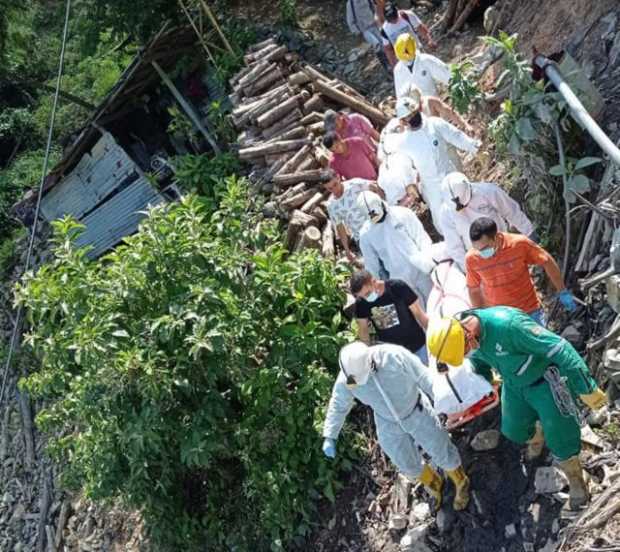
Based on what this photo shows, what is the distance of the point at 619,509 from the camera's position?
18.1ft

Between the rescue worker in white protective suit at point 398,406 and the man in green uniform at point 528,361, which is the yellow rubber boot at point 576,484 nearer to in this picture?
the man in green uniform at point 528,361

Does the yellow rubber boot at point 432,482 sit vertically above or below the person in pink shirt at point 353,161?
below

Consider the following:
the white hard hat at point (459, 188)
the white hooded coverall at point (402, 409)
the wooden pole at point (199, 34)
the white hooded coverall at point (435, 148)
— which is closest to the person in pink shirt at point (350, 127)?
the white hooded coverall at point (435, 148)

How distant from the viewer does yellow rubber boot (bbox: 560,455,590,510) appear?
19.1 ft

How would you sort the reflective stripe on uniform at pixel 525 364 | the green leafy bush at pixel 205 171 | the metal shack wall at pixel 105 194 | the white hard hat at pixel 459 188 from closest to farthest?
the reflective stripe on uniform at pixel 525 364 → the white hard hat at pixel 459 188 → the green leafy bush at pixel 205 171 → the metal shack wall at pixel 105 194

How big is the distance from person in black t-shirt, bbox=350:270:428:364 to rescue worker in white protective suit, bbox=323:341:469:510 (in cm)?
54

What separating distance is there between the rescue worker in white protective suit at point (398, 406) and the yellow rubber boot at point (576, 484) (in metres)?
0.93

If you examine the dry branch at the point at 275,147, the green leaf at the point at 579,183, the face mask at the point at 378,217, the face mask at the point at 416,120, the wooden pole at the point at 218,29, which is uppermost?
the wooden pole at the point at 218,29

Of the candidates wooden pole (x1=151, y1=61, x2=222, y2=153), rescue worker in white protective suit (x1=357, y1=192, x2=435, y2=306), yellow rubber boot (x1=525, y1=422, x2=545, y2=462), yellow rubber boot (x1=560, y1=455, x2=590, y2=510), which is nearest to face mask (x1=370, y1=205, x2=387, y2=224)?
rescue worker in white protective suit (x1=357, y1=192, x2=435, y2=306)

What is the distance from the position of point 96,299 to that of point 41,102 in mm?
12814

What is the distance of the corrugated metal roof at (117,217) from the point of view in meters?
12.5

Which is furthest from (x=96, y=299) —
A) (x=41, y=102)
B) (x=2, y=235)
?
(x=41, y=102)

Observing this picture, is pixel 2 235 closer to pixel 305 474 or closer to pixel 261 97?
pixel 261 97

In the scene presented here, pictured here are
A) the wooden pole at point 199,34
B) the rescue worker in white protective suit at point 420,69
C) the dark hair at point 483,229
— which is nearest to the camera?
the dark hair at point 483,229
